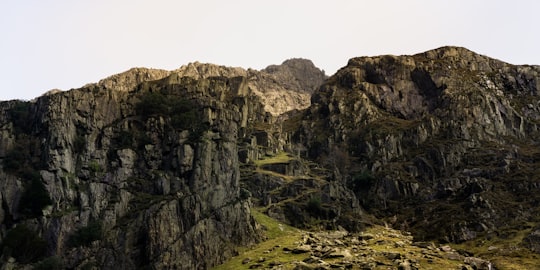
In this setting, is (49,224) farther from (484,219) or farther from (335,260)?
(484,219)

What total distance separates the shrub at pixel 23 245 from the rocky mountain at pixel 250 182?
9.5 inches

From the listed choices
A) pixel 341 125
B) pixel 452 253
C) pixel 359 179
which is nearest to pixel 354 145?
pixel 341 125

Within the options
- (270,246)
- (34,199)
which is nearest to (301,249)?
(270,246)

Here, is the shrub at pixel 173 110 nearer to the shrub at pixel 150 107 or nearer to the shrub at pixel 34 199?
the shrub at pixel 150 107

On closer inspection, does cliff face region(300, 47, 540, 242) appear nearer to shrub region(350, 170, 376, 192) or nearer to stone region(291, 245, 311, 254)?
shrub region(350, 170, 376, 192)

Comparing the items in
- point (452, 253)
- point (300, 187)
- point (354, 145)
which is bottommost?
point (452, 253)

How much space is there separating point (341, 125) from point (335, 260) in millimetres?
95168

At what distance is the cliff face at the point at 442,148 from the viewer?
123688 millimetres

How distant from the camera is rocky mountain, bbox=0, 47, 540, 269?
10075cm

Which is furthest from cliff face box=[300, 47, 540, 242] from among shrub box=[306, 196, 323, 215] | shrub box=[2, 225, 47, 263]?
shrub box=[2, 225, 47, 263]

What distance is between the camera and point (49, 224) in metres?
103

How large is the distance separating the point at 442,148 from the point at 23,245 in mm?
114136

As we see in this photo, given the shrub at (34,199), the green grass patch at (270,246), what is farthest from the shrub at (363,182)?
the shrub at (34,199)

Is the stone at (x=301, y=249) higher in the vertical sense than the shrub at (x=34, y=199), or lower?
lower
